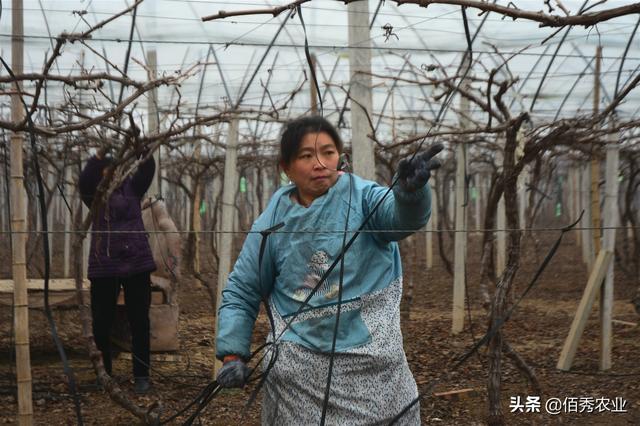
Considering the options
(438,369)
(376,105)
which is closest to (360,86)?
(438,369)

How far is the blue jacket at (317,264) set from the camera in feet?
6.45

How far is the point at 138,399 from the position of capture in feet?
14.2

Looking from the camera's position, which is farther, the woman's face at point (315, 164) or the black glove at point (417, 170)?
the woman's face at point (315, 164)

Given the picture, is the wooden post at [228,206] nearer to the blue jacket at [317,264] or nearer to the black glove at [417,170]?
the blue jacket at [317,264]

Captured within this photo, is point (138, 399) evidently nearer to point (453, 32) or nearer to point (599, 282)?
point (599, 282)

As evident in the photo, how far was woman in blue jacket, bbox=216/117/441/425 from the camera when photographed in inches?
76.9

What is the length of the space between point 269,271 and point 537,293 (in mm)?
7731

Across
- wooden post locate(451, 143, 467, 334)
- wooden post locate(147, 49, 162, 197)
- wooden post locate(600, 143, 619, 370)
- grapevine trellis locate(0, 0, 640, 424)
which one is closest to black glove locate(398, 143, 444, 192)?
grapevine trellis locate(0, 0, 640, 424)

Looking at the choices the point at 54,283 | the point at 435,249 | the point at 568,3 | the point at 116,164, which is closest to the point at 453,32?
the point at 568,3

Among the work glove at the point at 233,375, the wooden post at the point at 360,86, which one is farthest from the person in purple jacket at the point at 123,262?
the work glove at the point at 233,375

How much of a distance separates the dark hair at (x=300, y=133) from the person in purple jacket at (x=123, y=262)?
7.36 ft

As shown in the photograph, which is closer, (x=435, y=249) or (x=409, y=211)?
(x=409, y=211)

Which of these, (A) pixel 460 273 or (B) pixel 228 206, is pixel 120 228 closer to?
(B) pixel 228 206

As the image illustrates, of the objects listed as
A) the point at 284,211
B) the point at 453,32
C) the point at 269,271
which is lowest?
the point at 269,271
